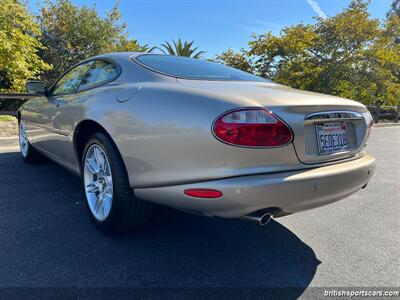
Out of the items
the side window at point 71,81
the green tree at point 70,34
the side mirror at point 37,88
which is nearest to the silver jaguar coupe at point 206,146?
the side window at point 71,81

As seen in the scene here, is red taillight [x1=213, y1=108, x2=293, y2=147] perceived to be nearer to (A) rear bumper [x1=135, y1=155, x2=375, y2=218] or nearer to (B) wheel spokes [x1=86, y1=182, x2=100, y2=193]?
(A) rear bumper [x1=135, y1=155, x2=375, y2=218]

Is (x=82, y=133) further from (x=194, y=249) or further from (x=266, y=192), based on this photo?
(x=266, y=192)

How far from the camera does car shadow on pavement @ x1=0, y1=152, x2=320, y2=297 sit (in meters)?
2.10

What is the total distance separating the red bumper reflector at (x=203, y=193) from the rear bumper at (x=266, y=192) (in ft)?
0.07

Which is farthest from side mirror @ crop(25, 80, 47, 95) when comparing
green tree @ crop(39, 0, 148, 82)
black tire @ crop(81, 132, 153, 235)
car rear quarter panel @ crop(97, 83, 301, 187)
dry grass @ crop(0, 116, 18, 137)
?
green tree @ crop(39, 0, 148, 82)

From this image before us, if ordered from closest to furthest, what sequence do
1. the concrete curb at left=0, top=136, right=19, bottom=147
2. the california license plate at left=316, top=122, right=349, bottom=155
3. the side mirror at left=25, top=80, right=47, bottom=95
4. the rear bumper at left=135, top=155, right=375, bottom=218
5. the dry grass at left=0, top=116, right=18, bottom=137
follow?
the rear bumper at left=135, top=155, right=375, bottom=218 → the california license plate at left=316, top=122, right=349, bottom=155 → the side mirror at left=25, top=80, right=47, bottom=95 → the concrete curb at left=0, top=136, right=19, bottom=147 → the dry grass at left=0, top=116, right=18, bottom=137

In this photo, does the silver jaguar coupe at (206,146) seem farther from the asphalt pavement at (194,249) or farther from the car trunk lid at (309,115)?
the asphalt pavement at (194,249)

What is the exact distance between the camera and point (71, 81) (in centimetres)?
362

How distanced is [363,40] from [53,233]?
18.9 meters

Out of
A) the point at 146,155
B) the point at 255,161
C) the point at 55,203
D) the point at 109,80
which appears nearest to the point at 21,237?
the point at 55,203

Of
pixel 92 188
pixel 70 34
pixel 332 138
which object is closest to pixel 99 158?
pixel 92 188

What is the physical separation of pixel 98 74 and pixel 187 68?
0.82 metres

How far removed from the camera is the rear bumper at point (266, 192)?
1911mm

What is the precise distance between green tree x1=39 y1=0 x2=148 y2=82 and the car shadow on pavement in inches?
573
